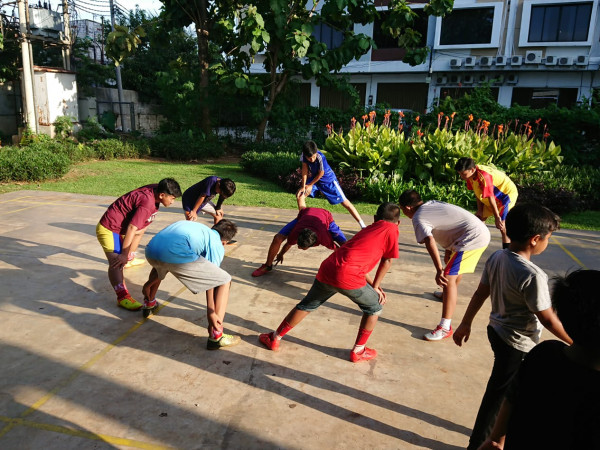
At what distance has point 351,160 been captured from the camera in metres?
11.2

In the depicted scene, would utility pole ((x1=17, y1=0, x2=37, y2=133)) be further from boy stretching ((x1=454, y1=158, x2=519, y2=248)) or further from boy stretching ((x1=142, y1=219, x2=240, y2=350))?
boy stretching ((x1=454, y1=158, x2=519, y2=248))

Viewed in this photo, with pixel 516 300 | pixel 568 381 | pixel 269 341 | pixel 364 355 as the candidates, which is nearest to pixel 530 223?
pixel 516 300

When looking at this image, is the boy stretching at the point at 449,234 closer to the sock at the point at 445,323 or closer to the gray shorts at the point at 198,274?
the sock at the point at 445,323

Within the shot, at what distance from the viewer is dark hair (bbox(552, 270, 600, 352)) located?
1480 mm

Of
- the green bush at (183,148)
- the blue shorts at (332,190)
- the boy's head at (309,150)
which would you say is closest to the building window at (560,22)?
the green bush at (183,148)

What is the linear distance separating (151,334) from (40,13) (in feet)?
64.6

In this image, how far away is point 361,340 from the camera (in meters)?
3.73

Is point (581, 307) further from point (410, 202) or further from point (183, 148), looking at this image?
point (183, 148)

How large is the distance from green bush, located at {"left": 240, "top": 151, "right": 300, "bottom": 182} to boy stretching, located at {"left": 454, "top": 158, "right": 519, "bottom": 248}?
7.01 metres

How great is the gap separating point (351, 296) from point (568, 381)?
2.07m

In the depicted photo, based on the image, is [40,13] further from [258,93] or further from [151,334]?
[151,334]

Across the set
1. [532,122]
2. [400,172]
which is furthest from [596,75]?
[400,172]

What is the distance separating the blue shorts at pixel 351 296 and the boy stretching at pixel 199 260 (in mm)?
701

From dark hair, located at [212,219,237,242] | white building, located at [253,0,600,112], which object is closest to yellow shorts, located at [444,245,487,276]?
dark hair, located at [212,219,237,242]
